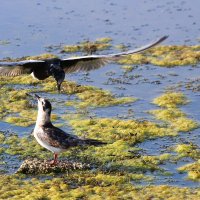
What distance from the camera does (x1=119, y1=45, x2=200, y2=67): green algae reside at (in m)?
15.1

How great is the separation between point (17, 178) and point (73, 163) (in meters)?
0.86

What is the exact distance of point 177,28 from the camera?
18.1m

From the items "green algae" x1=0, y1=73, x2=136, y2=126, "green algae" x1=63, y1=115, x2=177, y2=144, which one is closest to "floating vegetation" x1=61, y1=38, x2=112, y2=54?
"green algae" x1=0, y1=73, x2=136, y2=126

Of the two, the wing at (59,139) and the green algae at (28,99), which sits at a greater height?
the green algae at (28,99)

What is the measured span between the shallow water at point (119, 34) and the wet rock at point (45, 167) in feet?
3.97

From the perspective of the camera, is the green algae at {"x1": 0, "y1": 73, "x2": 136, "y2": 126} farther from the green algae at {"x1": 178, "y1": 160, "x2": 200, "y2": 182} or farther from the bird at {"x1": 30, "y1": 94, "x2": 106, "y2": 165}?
the green algae at {"x1": 178, "y1": 160, "x2": 200, "y2": 182}

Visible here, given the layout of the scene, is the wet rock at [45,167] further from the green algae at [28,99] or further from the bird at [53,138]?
the green algae at [28,99]

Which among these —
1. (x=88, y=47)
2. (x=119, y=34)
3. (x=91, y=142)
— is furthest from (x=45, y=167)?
(x=119, y=34)

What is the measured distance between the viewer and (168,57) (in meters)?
15.6

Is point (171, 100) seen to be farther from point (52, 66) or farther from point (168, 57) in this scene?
point (168, 57)

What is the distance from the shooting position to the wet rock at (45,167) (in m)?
9.32

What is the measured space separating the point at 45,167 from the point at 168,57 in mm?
6952

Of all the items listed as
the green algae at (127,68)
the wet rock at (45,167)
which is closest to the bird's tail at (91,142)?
the wet rock at (45,167)

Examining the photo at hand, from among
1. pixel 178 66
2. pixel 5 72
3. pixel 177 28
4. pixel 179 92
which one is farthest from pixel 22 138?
pixel 177 28
